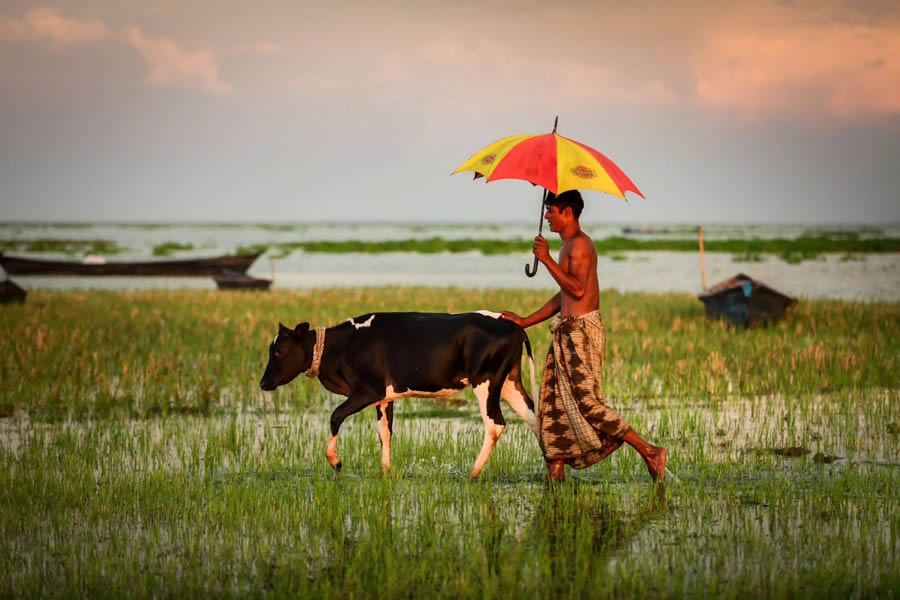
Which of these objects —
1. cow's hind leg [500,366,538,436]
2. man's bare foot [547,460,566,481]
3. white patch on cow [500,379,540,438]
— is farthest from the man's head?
man's bare foot [547,460,566,481]

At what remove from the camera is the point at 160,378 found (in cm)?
1102

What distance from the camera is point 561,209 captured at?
671 cm

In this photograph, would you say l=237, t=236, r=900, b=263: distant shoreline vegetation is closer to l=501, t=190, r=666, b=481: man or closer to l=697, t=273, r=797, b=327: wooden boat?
l=697, t=273, r=797, b=327: wooden boat

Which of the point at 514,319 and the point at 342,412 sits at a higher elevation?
the point at 514,319

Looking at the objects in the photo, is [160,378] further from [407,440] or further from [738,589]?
[738,589]

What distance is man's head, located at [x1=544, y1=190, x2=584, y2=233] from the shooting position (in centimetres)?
671

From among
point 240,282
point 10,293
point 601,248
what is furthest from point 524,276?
point 601,248

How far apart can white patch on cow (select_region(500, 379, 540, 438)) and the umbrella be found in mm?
910

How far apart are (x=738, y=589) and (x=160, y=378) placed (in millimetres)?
7964

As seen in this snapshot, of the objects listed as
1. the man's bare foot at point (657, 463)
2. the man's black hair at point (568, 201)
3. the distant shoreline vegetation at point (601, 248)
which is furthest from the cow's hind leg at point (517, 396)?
the distant shoreline vegetation at point (601, 248)

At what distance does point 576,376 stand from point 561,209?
1142 millimetres

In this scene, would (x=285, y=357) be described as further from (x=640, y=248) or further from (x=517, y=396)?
(x=640, y=248)

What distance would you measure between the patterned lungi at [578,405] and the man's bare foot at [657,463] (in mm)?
232

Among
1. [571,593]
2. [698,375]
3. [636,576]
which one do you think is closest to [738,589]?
[636,576]
